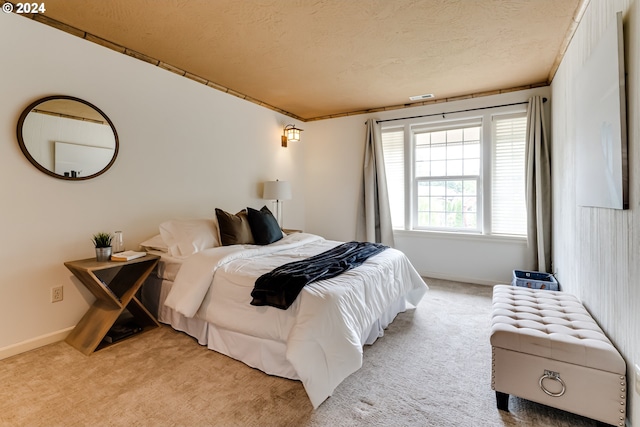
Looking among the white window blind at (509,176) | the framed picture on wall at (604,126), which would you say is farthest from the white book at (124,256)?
the white window blind at (509,176)

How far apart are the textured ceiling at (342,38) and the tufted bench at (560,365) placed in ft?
7.20

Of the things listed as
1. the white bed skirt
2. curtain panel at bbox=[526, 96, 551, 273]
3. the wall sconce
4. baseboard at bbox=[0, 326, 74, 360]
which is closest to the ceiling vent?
curtain panel at bbox=[526, 96, 551, 273]

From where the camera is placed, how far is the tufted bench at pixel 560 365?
1475mm

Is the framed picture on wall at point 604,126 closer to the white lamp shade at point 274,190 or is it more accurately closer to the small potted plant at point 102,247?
the white lamp shade at point 274,190

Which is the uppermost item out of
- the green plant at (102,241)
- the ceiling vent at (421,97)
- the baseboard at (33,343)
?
the ceiling vent at (421,97)

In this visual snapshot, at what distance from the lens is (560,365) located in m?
1.57

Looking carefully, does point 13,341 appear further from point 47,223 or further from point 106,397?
point 106,397

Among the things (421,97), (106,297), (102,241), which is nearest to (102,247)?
(102,241)

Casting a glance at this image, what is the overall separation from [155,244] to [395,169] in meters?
3.42

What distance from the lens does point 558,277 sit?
3295 millimetres

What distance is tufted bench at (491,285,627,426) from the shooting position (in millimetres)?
1475

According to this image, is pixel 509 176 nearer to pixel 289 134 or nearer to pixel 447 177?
pixel 447 177

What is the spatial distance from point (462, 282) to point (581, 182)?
2303mm

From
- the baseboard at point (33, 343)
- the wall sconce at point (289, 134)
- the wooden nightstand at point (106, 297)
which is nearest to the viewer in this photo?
the baseboard at point (33, 343)
